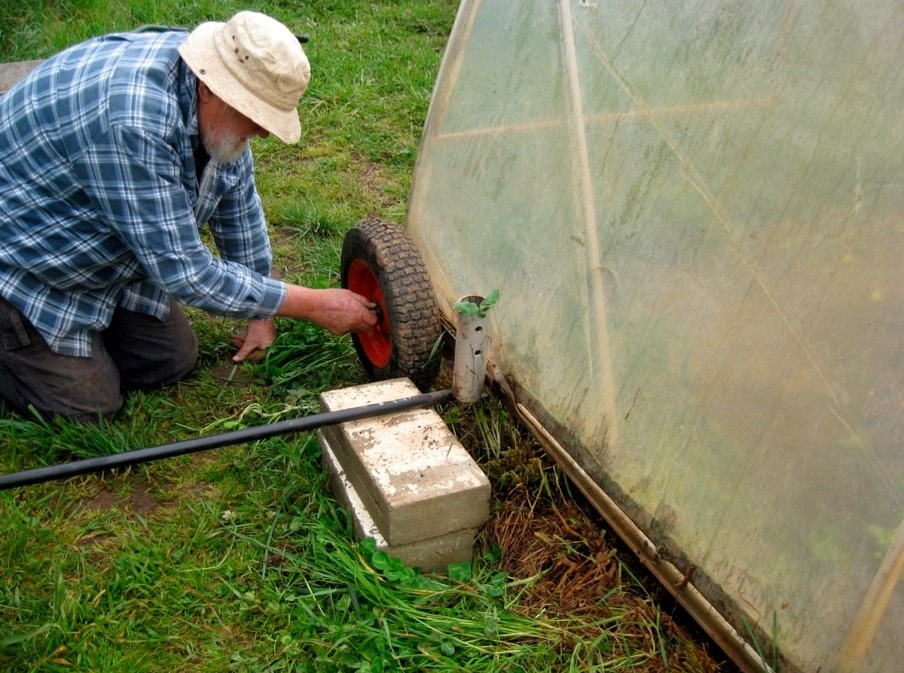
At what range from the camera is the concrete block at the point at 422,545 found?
262cm

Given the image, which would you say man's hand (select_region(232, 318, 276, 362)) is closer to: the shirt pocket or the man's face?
the shirt pocket

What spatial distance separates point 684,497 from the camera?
7.30 ft

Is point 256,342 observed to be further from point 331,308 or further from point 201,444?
point 201,444

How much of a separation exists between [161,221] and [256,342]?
1.02m

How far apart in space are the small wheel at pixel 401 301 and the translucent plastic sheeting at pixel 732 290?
0.90ft

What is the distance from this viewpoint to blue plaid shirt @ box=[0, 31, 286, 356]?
2.72 metres

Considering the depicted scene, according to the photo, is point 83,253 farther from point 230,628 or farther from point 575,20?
point 575,20

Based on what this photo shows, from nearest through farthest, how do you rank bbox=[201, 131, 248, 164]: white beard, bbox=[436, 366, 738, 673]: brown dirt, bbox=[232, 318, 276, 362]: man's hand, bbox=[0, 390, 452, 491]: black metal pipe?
bbox=[436, 366, 738, 673]: brown dirt
bbox=[0, 390, 452, 491]: black metal pipe
bbox=[201, 131, 248, 164]: white beard
bbox=[232, 318, 276, 362]: man's hand

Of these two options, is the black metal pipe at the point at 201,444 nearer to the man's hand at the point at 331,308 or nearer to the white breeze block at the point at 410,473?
the white breeze block at the point at 410,473

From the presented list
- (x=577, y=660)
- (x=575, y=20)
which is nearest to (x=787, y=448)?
(x=577, y=660)

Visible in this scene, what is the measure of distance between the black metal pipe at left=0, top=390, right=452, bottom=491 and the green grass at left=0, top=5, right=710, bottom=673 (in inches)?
12.1

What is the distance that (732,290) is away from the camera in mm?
2125

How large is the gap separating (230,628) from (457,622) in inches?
24.9

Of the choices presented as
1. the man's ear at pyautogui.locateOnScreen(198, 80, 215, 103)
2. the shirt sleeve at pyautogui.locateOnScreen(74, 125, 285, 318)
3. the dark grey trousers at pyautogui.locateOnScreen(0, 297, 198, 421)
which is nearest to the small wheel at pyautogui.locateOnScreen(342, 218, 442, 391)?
the shirt sleeve at pyautogui.locateOnScreen(74, 125, 285, 318)
